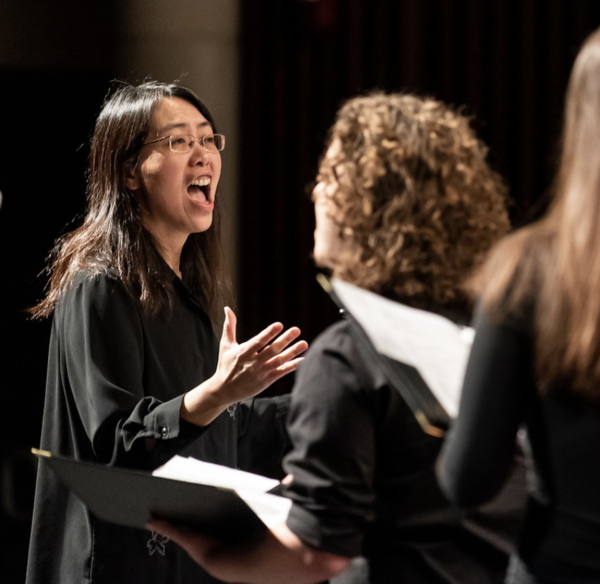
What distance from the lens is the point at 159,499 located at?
3.49 feet

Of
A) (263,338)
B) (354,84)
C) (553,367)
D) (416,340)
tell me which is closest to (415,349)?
(416,340)

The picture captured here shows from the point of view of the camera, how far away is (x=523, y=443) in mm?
932

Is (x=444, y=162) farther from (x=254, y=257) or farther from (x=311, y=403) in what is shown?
(x=254, y=257)

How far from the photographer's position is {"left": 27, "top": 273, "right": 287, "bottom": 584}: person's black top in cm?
143

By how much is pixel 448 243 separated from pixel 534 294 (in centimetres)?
24

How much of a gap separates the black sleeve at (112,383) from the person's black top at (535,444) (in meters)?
0.71

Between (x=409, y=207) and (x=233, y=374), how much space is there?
0.51 m

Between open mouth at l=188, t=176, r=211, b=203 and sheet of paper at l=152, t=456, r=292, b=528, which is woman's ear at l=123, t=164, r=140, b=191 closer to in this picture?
open mouth at l=188, t=176, r=211, b=203

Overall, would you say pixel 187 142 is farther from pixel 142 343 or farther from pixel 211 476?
pixel 211 476

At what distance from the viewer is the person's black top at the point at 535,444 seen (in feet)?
2.56

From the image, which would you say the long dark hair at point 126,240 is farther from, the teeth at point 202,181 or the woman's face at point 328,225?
the woman's face at point 328,225

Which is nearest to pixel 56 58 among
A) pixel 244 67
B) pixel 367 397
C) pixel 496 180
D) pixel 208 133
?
pixel 244 67

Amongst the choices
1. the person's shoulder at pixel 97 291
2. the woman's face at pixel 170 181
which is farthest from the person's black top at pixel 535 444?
the woman's face at pixel 170 181

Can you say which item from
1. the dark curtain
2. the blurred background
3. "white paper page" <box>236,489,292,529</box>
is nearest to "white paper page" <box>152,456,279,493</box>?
"white paper page" <box>236,489,292,529</box>
